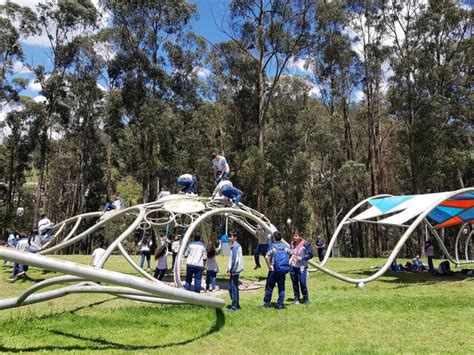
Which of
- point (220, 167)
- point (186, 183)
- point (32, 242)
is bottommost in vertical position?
point (32, 242)

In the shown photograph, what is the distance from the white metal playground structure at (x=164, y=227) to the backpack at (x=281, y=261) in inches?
56.0

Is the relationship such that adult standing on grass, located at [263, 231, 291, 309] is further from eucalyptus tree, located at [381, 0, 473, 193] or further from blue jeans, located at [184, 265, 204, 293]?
eucalyptus tree, located at [381, 0, 473, 193]

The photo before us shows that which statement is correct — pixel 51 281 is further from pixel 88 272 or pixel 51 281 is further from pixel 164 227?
pixel 164 227

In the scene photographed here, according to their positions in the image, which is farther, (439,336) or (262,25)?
(262,25)

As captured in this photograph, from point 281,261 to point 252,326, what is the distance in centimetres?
143

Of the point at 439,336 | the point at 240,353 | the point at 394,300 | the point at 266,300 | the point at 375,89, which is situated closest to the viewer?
the point at 240,353

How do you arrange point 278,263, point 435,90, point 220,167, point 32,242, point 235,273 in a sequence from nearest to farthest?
point 278,263 → point 235,273 → point 220,167 → point 32,242 → point 435,90

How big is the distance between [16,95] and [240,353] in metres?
31.9

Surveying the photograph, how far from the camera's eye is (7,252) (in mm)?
4832

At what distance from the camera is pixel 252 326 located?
7.09 m

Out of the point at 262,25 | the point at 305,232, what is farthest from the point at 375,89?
the point at 305,232

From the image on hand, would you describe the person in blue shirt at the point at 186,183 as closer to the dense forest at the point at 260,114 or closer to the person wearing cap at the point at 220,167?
the person wearing cap at the point at 220,167

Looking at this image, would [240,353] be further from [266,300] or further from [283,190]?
[283,190]

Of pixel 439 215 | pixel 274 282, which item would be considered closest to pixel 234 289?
pixel 274 282
